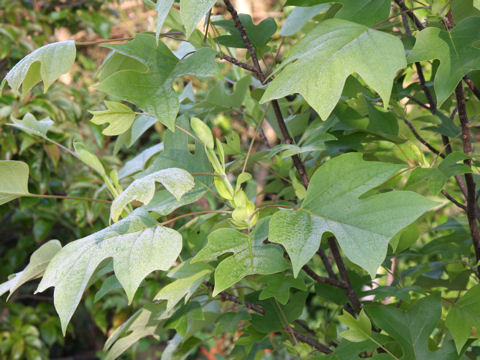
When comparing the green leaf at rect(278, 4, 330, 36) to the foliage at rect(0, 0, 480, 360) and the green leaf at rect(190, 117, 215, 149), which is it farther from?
the green leaf at rect(190, 117, 215, 149)

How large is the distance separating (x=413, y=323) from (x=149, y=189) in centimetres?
34

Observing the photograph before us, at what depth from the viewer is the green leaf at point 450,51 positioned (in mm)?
463

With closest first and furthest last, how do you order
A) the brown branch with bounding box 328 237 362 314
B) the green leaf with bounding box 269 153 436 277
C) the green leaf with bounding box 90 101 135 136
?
the green leaf with bounding box 269 153 436 277 < the green leaf with bounding box 90 101 135 136 < the brown branch with bounding box 328 237 362 314

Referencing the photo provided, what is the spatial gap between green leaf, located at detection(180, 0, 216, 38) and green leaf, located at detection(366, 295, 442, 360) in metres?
0.35

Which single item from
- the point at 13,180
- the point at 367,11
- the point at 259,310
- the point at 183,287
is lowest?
the point at 259,310

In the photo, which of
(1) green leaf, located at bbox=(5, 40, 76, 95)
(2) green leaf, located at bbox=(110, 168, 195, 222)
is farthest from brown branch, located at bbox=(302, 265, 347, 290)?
(1) green leaf, located at bbox=(5, 40, 76, 95)

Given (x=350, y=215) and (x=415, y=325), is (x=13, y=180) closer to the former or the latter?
(x=350, y=215)

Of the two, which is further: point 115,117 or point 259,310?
point 259,310

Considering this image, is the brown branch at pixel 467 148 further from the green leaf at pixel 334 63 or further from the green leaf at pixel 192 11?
the green leaf at pixel 192 11

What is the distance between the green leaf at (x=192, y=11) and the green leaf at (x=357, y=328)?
325 millimetres

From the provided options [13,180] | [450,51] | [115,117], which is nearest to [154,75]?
[115,117]

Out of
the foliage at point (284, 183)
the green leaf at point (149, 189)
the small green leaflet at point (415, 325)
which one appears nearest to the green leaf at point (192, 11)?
the foliage at point (284, 183)

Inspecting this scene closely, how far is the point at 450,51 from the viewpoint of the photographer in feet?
1.55

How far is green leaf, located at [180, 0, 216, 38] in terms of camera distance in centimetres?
42
